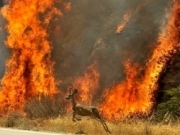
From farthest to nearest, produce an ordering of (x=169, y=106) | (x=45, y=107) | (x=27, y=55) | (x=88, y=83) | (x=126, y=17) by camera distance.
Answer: (x=27, y=55), (x=88, y=83), (x=126, y=17), (x=45, y=107), (x=169, y=106)

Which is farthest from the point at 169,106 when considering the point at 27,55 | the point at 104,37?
the point at 27,55

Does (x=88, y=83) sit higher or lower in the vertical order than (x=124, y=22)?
lower

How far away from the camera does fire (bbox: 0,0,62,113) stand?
17.2 m

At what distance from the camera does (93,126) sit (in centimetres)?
1265

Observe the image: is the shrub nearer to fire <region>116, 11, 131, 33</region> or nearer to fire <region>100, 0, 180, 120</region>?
fire <region>100, 0, 180, 120</region>

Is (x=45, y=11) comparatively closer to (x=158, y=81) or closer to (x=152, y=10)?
(x=152, y=10)

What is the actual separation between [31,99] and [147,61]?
16.4 ft

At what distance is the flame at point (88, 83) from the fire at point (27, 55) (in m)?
1.51

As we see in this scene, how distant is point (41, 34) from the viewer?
57.6 ft

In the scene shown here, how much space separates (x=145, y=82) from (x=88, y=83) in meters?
2.67

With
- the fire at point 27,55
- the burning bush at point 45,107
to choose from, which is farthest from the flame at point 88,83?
the fire at point 27,55

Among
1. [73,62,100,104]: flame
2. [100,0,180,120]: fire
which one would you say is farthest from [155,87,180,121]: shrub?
[73,62,100,104]: flame

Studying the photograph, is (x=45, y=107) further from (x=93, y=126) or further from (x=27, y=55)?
(x=27, y=55)

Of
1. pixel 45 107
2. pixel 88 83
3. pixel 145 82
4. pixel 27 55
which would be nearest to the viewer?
pixel 145 82
